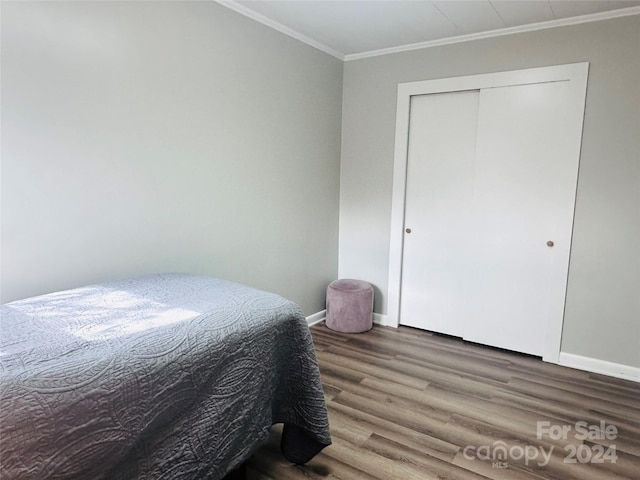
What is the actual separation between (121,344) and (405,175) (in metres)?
2.78

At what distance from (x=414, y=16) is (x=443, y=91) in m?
0.69

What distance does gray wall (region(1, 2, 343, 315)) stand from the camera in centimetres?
180

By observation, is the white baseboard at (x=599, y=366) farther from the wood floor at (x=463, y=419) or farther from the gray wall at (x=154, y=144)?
the gray wall at (x=154, y=144)

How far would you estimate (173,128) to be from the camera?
2.38 meters

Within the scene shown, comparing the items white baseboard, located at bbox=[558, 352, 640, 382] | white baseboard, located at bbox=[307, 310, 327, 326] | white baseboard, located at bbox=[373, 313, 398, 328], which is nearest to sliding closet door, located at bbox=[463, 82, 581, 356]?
white baseboard, located at bbox=[558, 352, 640, 382]

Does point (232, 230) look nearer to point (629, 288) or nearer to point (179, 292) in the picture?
point (179, 292)

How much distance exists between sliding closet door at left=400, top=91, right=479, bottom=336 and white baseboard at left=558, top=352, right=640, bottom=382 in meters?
0.76

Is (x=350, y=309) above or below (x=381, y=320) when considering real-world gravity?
above

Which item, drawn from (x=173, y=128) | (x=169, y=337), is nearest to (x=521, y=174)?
(x=173, y=128)

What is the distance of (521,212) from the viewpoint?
308 centimetres

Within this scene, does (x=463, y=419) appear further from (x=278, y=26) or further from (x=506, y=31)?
(x=278, y=26)

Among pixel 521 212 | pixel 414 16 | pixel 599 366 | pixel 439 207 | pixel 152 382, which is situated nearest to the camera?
pixel 152 382

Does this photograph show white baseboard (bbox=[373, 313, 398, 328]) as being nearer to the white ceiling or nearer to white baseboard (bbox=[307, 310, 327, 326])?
white baseboard (bbox=[307, 310, 327, 326])

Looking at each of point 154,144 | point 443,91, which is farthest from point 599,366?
point 154,144
